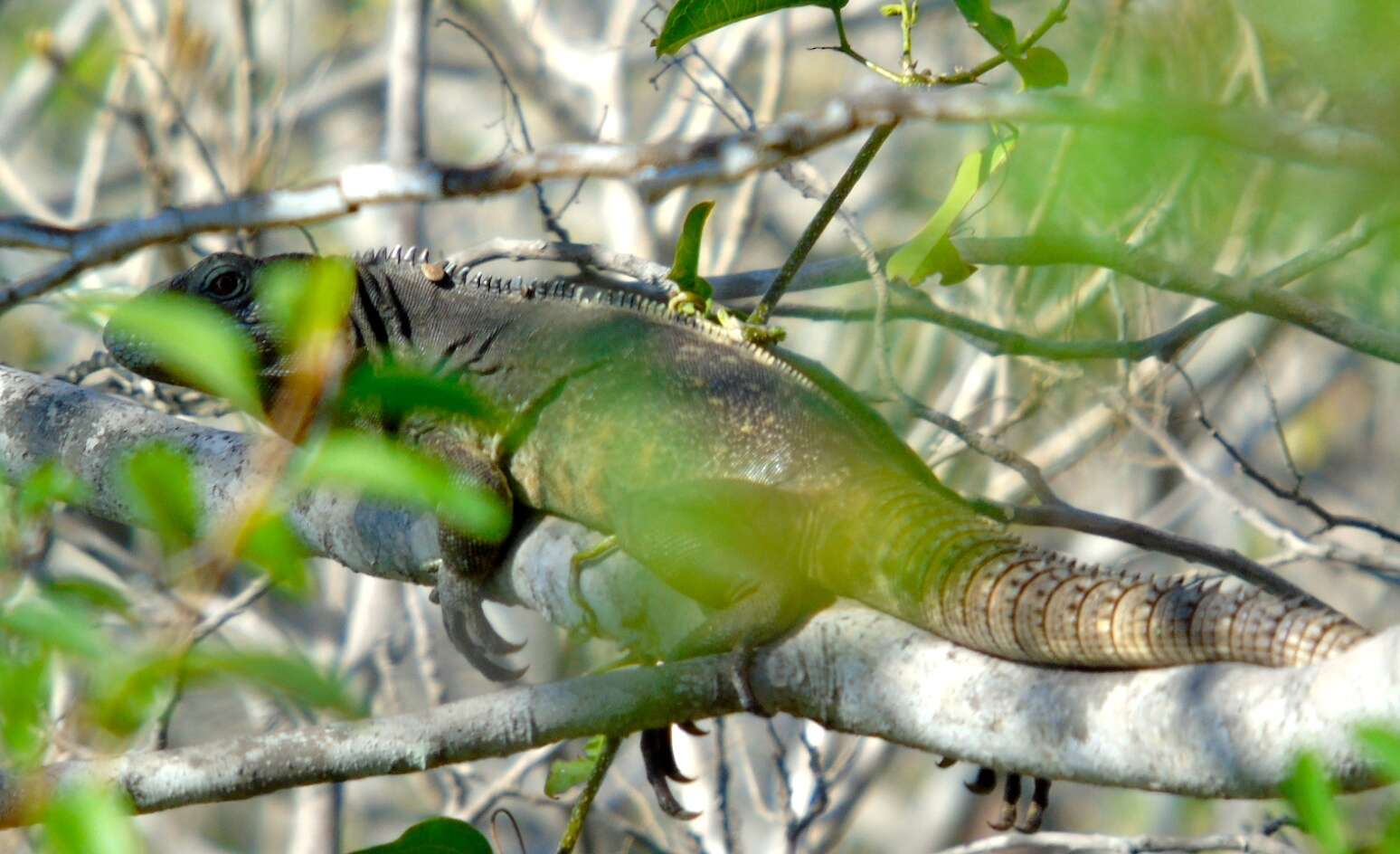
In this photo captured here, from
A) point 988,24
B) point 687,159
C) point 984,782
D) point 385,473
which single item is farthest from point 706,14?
point 984,782

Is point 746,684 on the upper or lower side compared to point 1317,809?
upper

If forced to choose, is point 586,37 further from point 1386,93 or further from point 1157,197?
point 1386,93

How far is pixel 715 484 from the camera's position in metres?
3.55

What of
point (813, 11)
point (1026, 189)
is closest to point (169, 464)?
point (1026, 189)

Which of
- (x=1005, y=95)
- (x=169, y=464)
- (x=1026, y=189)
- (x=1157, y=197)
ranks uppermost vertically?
(x=1157, y=197)

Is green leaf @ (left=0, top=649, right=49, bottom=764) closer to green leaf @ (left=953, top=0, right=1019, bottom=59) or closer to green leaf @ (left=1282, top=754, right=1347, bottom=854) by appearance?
green leaf @ (left=1282, top=754, right=1347, bottom=854)

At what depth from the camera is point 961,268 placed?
3391mm

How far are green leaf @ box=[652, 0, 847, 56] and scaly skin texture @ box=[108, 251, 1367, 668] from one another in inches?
41.0

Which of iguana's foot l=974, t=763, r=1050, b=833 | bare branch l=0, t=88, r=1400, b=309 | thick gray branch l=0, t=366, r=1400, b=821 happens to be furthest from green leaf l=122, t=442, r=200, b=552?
iguana's foot l=974, t=763, r=1050, b=833

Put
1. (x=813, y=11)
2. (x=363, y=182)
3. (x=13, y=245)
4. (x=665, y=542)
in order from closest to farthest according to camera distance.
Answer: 1. (x=363, y=182)
2. (x=13, y=245)
3. (x=665, y=542)
4. (x=813, y=11)

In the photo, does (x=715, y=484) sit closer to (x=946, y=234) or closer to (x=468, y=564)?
(x=468, y=564)

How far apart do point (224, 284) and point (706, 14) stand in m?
2.43

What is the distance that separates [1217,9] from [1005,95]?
5.77m

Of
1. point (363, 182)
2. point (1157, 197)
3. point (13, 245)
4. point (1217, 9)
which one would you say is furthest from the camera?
point (1217, 9)
